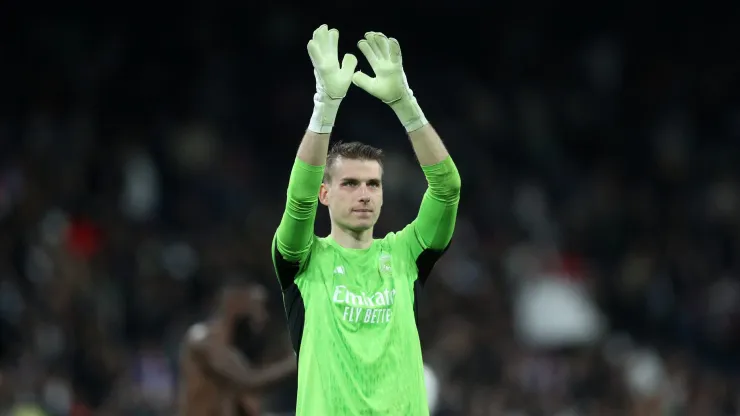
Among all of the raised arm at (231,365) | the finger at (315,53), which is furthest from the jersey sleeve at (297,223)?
the raised arm at (231,365)

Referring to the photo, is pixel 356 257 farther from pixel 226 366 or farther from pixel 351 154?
pixel 226 366

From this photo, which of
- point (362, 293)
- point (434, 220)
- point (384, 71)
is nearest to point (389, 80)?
point (384, 71)

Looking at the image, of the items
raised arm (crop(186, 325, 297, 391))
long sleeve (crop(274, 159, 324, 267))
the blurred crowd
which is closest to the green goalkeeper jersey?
long sleeve (crop(274, 159, 324, 267))

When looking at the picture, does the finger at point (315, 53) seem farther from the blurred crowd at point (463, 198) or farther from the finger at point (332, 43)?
the blurred crowd at point (463, 198)

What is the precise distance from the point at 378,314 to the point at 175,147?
9731 millimetres

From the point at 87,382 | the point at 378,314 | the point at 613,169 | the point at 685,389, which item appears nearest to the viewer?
the point at 378,314

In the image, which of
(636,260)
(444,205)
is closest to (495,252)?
(636,260)

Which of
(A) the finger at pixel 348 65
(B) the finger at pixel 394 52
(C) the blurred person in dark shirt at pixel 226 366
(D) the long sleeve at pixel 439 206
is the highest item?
(B) the finger at pixel 394 52

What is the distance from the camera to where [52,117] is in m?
14.5

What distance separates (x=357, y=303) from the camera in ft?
18.4

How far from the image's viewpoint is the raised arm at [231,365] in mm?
8562

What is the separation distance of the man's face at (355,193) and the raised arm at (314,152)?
0.20 m

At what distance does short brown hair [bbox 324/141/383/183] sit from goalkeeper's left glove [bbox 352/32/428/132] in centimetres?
22

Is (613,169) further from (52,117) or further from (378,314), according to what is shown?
(378,314)
